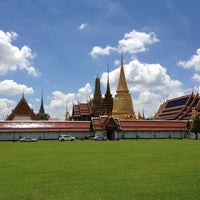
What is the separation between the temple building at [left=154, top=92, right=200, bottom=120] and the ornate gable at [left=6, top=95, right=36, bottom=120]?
3500 centimetres

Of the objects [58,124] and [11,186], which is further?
[58,124]

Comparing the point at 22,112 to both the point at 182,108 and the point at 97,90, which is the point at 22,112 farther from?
the point at 182,108

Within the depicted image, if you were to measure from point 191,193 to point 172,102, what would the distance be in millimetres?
81280

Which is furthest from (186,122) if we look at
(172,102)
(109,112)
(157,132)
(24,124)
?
(24,124)

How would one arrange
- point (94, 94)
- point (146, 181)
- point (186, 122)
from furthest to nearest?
point (94, 94)
point (186, 122)
point (146, 181)

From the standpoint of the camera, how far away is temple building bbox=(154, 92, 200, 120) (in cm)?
7581

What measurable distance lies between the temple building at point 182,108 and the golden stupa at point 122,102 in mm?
10066

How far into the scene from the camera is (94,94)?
101375 mm

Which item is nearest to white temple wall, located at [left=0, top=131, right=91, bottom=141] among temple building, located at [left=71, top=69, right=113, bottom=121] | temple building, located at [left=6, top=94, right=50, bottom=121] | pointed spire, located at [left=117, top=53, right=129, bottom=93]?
temple building, located at [left=6, top=94, right=50, bottom=121]

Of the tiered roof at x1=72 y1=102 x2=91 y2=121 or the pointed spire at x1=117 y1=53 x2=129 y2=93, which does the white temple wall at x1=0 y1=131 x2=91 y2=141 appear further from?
the tiered roof at x1=72 y1=102 x2=91 y2=121

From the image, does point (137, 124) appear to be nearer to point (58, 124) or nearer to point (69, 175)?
point (58, 124)

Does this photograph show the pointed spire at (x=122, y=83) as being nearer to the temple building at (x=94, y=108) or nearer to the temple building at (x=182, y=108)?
the temple building at (x=94, y=108)

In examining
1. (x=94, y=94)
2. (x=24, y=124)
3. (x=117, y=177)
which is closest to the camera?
(x=117, y=177)

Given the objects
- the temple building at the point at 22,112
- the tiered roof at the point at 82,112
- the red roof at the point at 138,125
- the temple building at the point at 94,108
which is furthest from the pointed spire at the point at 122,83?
the temple building at the point at 22,112
